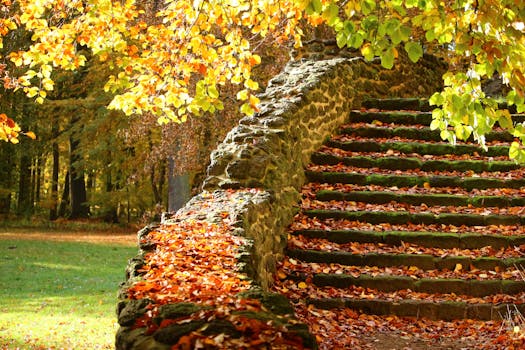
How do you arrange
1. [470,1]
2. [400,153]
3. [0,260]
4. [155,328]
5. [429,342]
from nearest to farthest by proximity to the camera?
1. [155,328]
2. [470,1]
3. [429,342]
4. [400,153]
5. [0,260]

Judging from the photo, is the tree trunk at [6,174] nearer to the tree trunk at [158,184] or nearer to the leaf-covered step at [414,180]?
the tree trunk at [158,184]

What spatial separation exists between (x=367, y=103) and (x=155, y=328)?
338 inches

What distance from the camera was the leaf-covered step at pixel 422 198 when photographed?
824 cm

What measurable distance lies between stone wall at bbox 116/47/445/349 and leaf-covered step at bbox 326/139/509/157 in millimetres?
391

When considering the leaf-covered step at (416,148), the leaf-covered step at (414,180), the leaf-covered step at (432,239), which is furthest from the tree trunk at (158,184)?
the leaf-covered step at (432,239)

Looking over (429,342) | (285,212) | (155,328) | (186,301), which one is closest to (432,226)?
(285,212)

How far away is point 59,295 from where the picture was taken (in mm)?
10406

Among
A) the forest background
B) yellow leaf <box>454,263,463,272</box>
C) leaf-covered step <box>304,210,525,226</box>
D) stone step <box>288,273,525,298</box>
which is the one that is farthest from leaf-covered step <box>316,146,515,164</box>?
stone step <box>288,273,525,298</box>

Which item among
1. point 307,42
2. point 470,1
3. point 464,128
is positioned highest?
point 307,42

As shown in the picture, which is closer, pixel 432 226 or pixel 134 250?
pixel 432 226

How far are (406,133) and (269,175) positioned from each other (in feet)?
11.6

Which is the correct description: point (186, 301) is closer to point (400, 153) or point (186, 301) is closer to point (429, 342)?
point (429, 342)

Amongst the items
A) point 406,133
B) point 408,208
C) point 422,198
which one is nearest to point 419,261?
point 408,208

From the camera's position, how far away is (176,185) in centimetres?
1769
